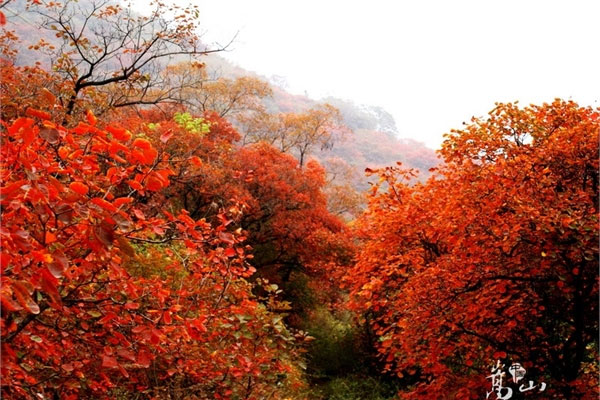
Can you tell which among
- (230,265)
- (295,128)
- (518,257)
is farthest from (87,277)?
(295,128)

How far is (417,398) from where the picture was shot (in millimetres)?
7863

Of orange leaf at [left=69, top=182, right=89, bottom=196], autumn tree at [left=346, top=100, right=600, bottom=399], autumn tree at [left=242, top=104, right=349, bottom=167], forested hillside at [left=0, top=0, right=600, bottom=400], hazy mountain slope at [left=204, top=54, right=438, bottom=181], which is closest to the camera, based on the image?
orange leaf at [left=69, top=182, right=89, bottom=196]

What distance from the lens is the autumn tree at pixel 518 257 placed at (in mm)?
5562

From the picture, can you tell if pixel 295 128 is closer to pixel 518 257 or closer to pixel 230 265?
pixel 518 257

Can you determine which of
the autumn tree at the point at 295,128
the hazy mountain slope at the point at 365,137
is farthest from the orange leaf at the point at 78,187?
the hazy mountain slope at the point at 365,137

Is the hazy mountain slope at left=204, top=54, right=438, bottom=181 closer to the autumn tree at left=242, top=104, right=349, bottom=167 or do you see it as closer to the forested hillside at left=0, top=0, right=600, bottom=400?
the autumn tree at left=242, top=104, right=349, bottom=167

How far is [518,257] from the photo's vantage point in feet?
19.2

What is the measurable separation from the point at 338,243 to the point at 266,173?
3478 millimetres

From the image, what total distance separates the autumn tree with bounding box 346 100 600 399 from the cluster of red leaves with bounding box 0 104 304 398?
103 inches

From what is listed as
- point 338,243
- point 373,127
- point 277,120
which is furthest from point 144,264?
point 373,127

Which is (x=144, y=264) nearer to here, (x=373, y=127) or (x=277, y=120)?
(x=277, y=120)

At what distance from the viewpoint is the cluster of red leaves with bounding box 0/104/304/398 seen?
2.07 meters

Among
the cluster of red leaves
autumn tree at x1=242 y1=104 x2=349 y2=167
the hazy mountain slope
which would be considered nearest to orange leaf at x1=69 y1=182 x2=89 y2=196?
the cluster of red leaves

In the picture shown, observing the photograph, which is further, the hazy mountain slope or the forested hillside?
the hazy mountain slope
